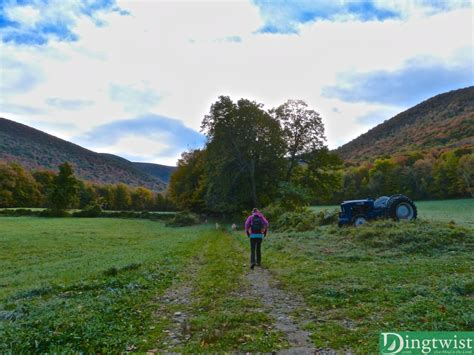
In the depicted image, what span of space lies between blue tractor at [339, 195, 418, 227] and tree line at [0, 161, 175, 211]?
198ft

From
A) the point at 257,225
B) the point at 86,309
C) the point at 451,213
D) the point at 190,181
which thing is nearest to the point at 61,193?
the point at 190,181

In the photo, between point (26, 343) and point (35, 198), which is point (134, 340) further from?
point (35, 198)

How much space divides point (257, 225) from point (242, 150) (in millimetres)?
30088

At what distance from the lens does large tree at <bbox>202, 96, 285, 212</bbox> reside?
4191 cm

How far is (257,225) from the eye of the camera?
43.0 ft

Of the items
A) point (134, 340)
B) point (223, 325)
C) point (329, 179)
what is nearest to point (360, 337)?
point (223, 325)

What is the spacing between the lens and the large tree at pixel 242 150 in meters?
41.9

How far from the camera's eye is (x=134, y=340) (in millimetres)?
5531

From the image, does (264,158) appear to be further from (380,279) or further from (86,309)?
(86,309)

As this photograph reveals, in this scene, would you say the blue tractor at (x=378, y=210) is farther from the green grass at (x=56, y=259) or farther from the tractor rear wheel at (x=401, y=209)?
the green grass at (x=56, y=259)

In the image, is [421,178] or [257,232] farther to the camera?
[421,178]

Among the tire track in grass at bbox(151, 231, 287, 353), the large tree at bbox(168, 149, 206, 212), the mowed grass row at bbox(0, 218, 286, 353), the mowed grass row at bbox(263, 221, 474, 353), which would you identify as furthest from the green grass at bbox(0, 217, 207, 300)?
the large tree at bbox(168, 149, 206, 212)

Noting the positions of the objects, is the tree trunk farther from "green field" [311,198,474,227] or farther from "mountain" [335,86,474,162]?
"mountain" [335,86,474,162]

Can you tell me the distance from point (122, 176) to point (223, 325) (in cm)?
18897
